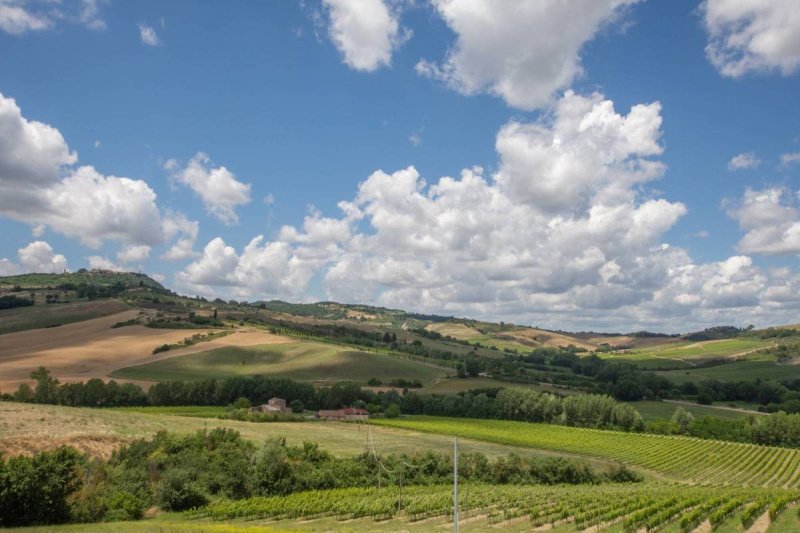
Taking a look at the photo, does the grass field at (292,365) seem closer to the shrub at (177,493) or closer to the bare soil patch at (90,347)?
the bare soil patch at (90,347)

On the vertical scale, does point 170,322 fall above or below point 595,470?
above

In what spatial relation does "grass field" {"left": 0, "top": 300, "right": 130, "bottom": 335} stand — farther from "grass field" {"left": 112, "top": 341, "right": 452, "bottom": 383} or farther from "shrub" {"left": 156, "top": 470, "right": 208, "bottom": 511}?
"shrub" {"left": 156, "top": 470, "right": 208, "bottom": 511}

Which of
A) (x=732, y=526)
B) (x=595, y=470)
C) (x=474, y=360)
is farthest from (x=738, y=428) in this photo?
(x=732, y=526)

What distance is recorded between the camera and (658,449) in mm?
93812

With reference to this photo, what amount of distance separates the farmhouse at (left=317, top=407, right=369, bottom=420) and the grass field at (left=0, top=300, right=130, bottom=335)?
336 feet

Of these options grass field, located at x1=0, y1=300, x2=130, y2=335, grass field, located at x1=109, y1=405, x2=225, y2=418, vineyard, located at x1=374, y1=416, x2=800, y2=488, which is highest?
grass field, located at x1=0, y1=300, x2=130, y2=335

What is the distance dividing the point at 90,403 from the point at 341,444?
2297 inches

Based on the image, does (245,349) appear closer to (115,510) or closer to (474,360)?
(474,360)

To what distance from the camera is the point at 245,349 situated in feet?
506

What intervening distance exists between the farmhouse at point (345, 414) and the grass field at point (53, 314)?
102m

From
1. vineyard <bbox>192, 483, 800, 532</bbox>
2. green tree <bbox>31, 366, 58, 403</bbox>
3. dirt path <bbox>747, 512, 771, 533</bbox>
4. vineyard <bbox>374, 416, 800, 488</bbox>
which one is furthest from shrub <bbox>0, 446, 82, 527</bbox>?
green tree <bbox>31, 366, 58, 403</bbox>

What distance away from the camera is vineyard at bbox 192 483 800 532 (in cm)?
3728

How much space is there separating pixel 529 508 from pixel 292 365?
114533mm

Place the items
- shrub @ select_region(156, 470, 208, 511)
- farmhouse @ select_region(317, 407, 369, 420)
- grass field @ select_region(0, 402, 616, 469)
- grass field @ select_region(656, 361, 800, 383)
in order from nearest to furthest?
shrub @ select_region(156, 470, 208, 511) < grass field @ select_region(0, 402, 616, 469) < farmhouse @ select_region(317, 407, 369, 420) < grass field @ select_region(656, 361, 800, 383)
